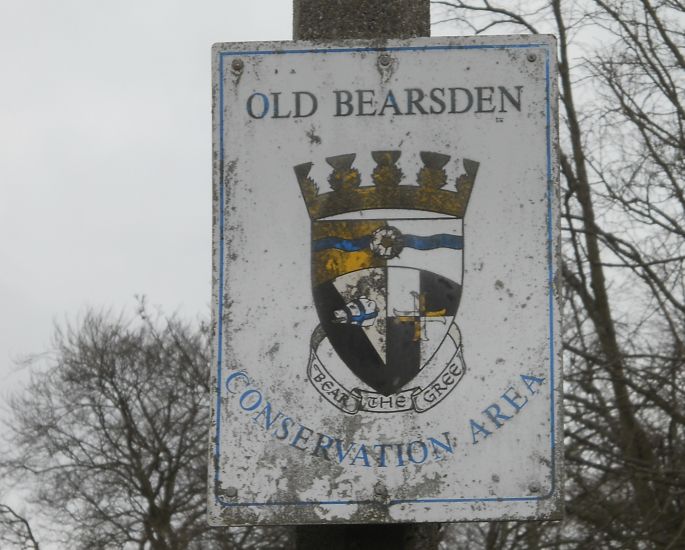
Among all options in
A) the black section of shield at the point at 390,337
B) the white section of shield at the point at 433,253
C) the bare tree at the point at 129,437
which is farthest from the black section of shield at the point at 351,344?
the bare tree at the point at 129,437

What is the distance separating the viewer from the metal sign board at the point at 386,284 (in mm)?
2678

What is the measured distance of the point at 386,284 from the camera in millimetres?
2736

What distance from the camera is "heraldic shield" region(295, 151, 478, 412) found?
2.71 m

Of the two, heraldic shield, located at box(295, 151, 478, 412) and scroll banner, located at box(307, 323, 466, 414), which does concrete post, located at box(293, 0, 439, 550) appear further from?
scroll banner, located at box(307, 323, 466, 414)

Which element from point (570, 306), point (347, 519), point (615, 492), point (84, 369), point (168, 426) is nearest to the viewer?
point (347, 519)

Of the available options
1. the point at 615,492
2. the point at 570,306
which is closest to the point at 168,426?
the point at 570,306

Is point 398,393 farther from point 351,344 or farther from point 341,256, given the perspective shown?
point 341,256

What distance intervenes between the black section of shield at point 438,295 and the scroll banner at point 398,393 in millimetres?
37

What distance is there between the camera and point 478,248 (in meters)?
2.77

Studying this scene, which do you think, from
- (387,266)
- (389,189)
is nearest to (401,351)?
(387,266)

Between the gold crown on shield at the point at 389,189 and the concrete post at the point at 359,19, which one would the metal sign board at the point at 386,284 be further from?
the concrete post at the point at 359,19

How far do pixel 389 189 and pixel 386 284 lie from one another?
19 cm

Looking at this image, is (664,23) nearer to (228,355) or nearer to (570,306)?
(570,306)

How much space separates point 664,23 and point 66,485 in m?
12.7
